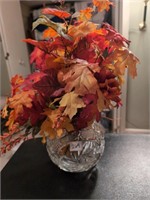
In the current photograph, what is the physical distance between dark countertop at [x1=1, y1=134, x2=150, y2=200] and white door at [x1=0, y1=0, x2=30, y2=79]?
4.70ft

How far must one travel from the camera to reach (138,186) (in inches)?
25.0

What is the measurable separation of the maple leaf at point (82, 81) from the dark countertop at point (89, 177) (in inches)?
14.0

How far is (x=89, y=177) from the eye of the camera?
688 millimetres

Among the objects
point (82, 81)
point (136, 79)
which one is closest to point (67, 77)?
point (82, 81)

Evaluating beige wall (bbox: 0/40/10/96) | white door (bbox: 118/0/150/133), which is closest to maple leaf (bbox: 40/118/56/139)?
white door (bbox: 118/0/150/133)

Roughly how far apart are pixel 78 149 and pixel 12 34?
69.2 inches

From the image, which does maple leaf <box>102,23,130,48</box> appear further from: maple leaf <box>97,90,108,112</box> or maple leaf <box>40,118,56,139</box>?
maple leaf <box>40,118,56,139</box>

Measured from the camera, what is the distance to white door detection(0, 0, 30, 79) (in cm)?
191

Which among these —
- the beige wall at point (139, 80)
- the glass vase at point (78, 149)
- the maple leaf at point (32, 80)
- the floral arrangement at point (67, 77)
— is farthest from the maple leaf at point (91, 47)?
the beige wall at point (139, 80)

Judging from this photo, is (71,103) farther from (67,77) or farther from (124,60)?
(124,60)

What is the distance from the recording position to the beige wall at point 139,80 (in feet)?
5.56

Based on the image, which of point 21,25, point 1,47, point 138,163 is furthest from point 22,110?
point 21,25

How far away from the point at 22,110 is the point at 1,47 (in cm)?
166

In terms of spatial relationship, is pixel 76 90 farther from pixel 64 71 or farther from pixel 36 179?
pixel 36 179
